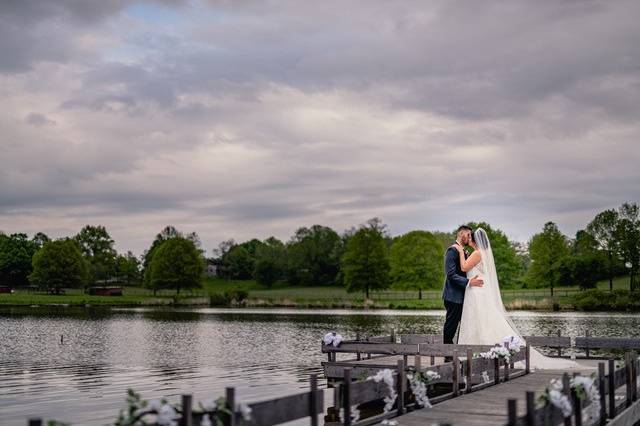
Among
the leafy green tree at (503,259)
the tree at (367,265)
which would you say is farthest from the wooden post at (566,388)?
the leafy green tree at (503,259)

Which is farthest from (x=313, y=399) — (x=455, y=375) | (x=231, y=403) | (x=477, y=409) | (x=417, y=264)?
(x=417, y=264)

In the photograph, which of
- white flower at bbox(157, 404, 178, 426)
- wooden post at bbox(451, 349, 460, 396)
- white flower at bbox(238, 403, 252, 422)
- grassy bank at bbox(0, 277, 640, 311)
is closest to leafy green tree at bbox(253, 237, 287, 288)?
grassy bank at bbox(0, 277, 640, 311)

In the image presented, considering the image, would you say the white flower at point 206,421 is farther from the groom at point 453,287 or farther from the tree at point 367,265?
the tree at point 367,265

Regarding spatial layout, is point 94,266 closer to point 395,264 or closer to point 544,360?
point 395,264

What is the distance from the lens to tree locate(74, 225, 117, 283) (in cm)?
17838

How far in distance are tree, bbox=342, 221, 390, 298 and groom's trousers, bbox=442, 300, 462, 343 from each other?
8948 cm

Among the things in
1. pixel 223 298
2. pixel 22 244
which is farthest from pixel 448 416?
pixel 22 244

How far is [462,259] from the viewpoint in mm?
22047

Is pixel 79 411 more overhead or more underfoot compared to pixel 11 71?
more underfoot

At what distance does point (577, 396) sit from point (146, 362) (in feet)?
82.3

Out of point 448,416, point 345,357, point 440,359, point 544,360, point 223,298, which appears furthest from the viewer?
point 223,298

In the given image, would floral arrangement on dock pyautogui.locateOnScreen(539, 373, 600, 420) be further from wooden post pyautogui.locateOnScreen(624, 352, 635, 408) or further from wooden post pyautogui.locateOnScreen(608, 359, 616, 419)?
wooden post pyautogui.locateOnScreen(624, 352, 635, 408)

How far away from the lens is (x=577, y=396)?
12.0 meters

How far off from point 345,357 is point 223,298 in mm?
77833
